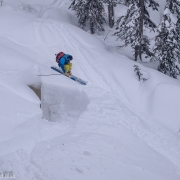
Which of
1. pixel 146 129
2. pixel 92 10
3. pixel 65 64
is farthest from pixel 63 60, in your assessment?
pixel 92 10

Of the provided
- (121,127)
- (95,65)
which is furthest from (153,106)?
(95,65)

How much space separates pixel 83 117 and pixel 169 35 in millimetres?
9445

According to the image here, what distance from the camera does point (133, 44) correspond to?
57.3 feet

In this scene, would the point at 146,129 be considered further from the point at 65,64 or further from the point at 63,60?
the point at 63,60

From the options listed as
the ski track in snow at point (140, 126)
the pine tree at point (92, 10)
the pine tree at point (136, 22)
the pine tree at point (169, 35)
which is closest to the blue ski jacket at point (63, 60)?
the ski track in snow at point (140, 126)

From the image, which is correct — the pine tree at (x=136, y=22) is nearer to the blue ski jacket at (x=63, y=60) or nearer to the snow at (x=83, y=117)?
the snow at (x=83, y=117)

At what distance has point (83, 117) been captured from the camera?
9.95 meters

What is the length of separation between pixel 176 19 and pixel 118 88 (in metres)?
6.69

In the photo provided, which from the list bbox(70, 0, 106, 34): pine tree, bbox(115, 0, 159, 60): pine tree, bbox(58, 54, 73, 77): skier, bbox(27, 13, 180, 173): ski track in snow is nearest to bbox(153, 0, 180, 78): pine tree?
bbox(115, 0, 159, 60): pine tree

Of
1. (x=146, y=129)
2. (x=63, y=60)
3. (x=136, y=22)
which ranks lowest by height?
(x=146, y=129)

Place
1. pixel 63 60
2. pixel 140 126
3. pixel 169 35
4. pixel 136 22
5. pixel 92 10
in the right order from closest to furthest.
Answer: pixel 140 126, pixel 63 60, pixel 169 35, pixel 136 22, pixel 92 10

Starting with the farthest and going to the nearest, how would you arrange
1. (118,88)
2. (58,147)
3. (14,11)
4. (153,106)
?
(14,11)
(118,88)
(153,106)
(58,147)

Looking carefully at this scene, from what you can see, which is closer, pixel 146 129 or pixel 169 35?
pixel 146 129

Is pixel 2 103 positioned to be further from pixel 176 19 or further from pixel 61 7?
pixel 61 7
